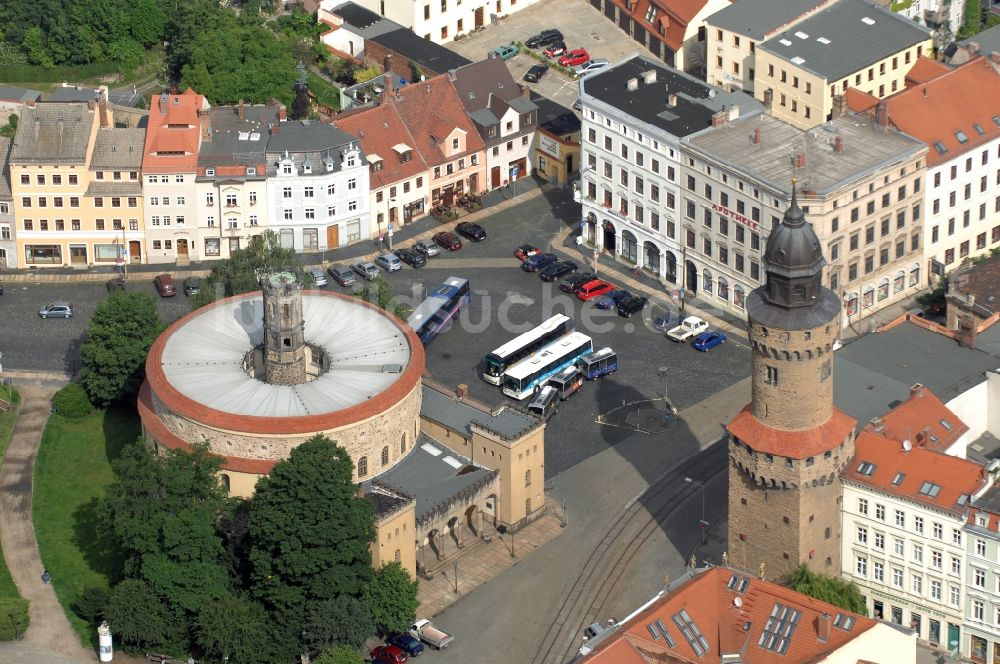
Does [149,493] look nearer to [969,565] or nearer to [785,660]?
[785,660]

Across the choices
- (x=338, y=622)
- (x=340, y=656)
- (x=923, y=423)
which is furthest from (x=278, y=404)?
(x=923, y=423)

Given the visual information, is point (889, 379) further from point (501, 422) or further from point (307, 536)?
point (307, 536)

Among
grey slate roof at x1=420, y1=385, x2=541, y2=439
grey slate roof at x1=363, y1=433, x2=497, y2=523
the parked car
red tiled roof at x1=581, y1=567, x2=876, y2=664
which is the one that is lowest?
the parked car

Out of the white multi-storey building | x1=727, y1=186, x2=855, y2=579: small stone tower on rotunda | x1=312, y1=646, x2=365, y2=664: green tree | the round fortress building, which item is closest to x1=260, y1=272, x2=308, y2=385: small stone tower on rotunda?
the round fortress building

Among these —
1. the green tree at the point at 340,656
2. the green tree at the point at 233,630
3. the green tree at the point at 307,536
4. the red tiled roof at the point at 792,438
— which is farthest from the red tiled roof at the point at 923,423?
the green tree at the point at 233,630

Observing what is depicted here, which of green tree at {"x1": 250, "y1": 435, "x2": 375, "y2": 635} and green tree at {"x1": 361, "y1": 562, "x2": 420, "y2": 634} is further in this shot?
green tree at {"x1": 361, "y1": 562, "x2": 420, "y2": 634}

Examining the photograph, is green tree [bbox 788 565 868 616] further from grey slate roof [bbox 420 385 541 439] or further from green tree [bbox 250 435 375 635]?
Answer: green tree [bbox 250 435 375 635]
